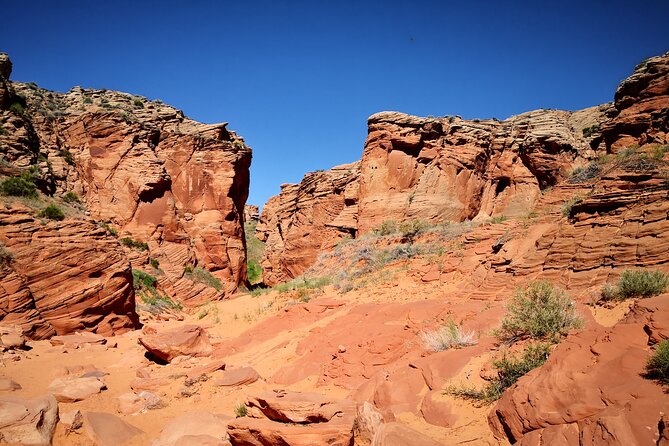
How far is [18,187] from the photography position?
1636cm

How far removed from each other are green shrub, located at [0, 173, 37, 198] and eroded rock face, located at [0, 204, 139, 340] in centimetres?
287

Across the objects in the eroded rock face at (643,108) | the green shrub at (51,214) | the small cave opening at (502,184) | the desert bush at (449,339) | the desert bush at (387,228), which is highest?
the eroded rock face at (643,108)

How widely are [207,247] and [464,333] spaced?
2555 cm

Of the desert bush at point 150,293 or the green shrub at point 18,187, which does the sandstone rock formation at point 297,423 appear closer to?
the green shrub at point 18,187

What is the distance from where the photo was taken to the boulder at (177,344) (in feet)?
Result: 32.6

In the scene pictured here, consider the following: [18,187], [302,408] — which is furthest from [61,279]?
[302,408]

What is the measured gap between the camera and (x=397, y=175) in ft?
88.3

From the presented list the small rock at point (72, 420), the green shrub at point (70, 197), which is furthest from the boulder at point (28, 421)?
the green shrub at point (70, 197)

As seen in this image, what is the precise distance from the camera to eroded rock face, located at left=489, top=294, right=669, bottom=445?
3156 mm

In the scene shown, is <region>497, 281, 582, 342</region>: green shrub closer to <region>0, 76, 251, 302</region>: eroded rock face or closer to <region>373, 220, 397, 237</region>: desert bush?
<region>373, 220, 397, 237</region>: desert bush

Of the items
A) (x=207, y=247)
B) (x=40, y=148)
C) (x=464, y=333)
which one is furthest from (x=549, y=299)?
(x=40, y=148)

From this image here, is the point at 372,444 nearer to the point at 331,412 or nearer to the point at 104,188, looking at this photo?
the point at 331,412

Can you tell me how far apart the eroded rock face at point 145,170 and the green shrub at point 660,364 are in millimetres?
24449

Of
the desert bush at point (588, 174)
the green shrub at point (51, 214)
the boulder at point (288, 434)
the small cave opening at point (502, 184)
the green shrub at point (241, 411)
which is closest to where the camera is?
the boulder at point (288, 434)
